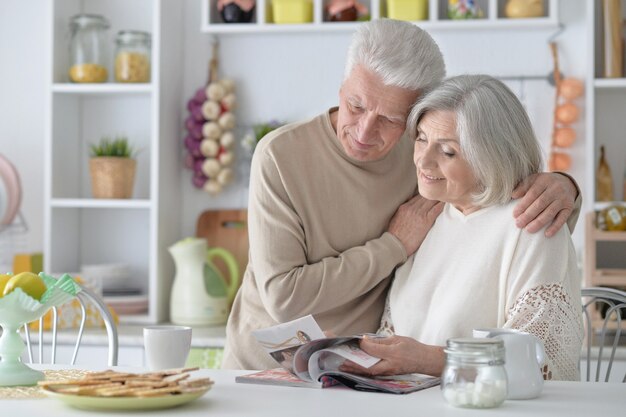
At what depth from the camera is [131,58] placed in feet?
11.8

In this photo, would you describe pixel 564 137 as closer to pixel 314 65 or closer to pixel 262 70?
pixel 314 65

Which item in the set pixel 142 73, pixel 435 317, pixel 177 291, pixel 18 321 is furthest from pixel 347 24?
pixel 18 321

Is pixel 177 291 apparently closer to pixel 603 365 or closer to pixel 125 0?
pixel 125 0

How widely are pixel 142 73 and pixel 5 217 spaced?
0.75 meters

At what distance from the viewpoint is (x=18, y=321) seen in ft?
5.46

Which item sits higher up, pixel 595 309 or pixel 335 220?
pixel 335 220

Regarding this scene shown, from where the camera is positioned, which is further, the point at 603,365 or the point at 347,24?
the point at 347,24

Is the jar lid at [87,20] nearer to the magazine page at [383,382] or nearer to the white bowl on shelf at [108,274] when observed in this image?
the white bowl on shelf at [108,274]

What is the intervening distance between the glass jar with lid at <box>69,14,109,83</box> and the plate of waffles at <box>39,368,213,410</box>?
2.26 meters

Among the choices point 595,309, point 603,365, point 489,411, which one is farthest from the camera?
point 595,309

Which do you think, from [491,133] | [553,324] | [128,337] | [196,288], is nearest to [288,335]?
[553,324]

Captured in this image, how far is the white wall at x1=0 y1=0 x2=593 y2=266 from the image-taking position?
11.8 ft

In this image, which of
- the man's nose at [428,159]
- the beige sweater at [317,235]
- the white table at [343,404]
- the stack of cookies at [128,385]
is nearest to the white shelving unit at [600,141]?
the beige sweater at [317,235]

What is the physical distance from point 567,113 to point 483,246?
63.3 inches
